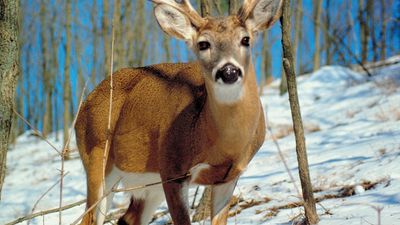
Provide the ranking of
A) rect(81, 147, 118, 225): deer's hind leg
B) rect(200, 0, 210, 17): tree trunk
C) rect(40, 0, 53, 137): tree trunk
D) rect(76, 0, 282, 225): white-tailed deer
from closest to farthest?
rect(76, 0, 282, 225): white-tailed deer < rect(81, 147, 118, 225): deer's hind leg < rect(200, 0, 210, 17): tree trunk < rect(40, 0, 53, 137): tree trunk

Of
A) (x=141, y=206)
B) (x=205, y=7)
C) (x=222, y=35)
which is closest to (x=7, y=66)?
(x=222, y=35)

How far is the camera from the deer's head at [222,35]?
12.2ft

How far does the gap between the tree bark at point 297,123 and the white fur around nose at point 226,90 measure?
0.73 m

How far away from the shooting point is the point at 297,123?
15.2 feet

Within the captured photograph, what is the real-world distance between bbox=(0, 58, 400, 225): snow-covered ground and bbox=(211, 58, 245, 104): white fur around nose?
2.98 feet

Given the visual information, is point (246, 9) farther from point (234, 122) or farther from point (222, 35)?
point (234, 122)

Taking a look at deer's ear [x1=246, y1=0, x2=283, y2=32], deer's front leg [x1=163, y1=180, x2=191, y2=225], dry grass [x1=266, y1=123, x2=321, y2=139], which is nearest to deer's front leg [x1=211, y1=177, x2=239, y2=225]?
deer's front leg [x1=163, y1=180, x2=191, y2=225]

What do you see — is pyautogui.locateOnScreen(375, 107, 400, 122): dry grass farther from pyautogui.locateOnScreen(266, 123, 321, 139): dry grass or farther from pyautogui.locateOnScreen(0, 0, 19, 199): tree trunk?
pyautogui.locateOnScreen(0, 0, 19, 199): tree trunk

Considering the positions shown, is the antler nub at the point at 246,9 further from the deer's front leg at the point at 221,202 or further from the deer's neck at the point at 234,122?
the deer's front leg at the point at 221,202

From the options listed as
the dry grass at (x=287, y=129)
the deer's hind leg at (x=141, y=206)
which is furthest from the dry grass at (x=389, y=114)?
the deer's hind leg at (x=141, y=206)

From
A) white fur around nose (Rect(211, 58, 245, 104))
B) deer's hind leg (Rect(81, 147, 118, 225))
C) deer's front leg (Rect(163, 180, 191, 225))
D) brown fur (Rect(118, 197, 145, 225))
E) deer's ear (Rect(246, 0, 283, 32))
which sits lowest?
brown fur (Rect(118, 197, 145, 225))

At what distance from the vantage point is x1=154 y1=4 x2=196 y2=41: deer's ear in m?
4.25

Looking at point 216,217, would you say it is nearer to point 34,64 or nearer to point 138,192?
point 138,192

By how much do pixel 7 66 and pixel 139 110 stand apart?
1.39 meters
